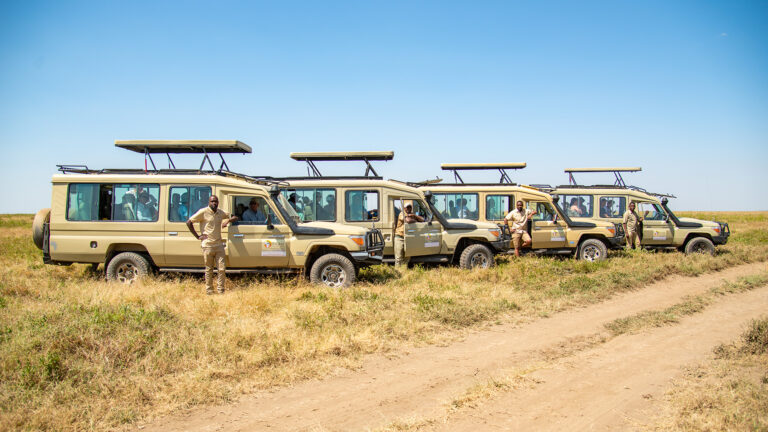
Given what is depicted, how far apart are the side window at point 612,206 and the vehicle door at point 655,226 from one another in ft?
1.48

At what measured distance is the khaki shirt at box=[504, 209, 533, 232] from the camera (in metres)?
12.5

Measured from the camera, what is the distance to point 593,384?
181 inches

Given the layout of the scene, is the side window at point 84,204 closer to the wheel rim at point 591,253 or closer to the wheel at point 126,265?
the wheel at point 126,265

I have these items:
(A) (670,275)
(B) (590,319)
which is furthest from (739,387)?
(A) (670,275)

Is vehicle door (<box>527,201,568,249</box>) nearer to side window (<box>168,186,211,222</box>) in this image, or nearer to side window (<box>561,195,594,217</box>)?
side window (<box>561,195,594,217</box>)

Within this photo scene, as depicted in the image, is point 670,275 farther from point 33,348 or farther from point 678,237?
point 33,348

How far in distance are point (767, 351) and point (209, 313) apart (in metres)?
6.78

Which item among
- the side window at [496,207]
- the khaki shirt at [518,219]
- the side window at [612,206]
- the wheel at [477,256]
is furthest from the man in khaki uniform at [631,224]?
the wheel at [477,256]

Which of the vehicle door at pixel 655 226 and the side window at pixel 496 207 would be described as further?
A: the vehicle door at pixel 655 226

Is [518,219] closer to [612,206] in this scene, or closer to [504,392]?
[612,206]

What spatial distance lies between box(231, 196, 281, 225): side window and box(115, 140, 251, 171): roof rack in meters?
0.95

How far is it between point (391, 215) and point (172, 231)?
4443mm

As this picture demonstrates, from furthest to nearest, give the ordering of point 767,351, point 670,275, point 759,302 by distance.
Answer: point 670,275 → point 759,302 → point 767,351

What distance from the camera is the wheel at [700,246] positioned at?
46.6 ft
